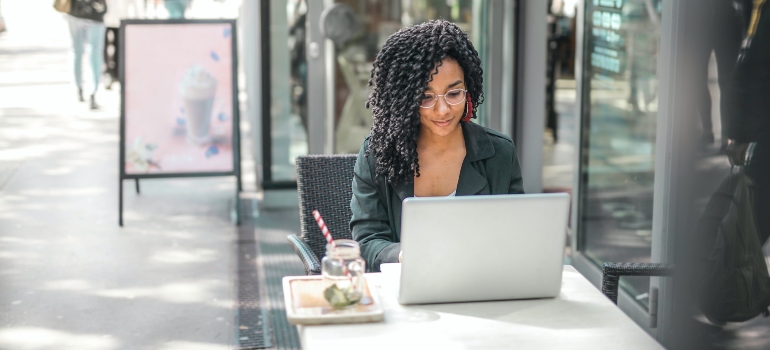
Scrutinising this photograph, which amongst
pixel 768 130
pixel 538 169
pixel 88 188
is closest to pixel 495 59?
pixel 538 169

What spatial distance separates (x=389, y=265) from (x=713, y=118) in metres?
1.18

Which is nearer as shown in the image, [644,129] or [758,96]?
[758,96]

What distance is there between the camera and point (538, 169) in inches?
226

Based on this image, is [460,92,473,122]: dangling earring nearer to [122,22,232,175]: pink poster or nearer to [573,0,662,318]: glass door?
[573,0,662,318]: glass door

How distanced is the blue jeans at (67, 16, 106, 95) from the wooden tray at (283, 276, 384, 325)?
754cm

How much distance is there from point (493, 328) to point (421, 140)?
2.74 ft

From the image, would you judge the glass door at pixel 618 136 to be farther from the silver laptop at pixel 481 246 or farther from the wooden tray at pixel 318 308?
the wooden tray at pixel 318 308

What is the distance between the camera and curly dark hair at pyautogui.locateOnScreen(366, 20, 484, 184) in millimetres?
2592

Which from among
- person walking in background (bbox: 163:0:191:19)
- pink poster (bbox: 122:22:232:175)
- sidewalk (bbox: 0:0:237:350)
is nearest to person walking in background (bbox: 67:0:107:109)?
person walking in background (bbox: 163:0:191:19)

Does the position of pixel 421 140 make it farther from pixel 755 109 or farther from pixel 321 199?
pixel 755 109

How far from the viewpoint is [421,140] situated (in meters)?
2.73

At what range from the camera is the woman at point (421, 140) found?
260cm

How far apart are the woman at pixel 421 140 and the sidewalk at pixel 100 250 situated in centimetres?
130

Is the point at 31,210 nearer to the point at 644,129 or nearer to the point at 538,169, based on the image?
the point at 538,169
